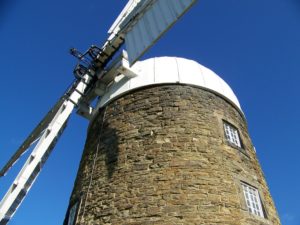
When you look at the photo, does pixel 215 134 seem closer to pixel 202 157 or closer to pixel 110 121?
pixel 202 157

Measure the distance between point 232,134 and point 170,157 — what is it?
98.8 inches

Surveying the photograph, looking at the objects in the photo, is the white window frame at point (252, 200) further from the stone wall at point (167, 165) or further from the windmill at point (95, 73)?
the windmill at point (95, 73)

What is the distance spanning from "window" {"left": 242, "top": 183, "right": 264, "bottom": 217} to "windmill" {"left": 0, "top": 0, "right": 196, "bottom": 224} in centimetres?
479

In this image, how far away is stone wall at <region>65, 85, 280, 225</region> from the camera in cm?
678

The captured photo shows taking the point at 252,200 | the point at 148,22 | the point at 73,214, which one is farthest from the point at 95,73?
the point at 252,200

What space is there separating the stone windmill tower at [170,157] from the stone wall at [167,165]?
24 millimetres

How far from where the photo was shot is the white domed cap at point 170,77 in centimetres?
950

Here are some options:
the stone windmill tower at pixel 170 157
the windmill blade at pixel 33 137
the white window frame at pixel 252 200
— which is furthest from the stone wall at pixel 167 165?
the windmill blade at pixel 33 137

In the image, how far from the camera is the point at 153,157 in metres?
7.63

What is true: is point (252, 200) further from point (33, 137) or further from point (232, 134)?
point (33, 137)

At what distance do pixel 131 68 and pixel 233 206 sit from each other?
5.43 metres

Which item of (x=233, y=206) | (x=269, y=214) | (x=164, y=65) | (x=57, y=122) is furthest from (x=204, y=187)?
(x=57, y=122)

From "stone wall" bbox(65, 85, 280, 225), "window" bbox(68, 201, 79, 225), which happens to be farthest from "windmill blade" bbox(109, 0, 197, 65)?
"window" bbox(68, 201, 79, 225)

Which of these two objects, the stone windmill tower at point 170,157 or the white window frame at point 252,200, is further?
the white window frame at point 252,200
